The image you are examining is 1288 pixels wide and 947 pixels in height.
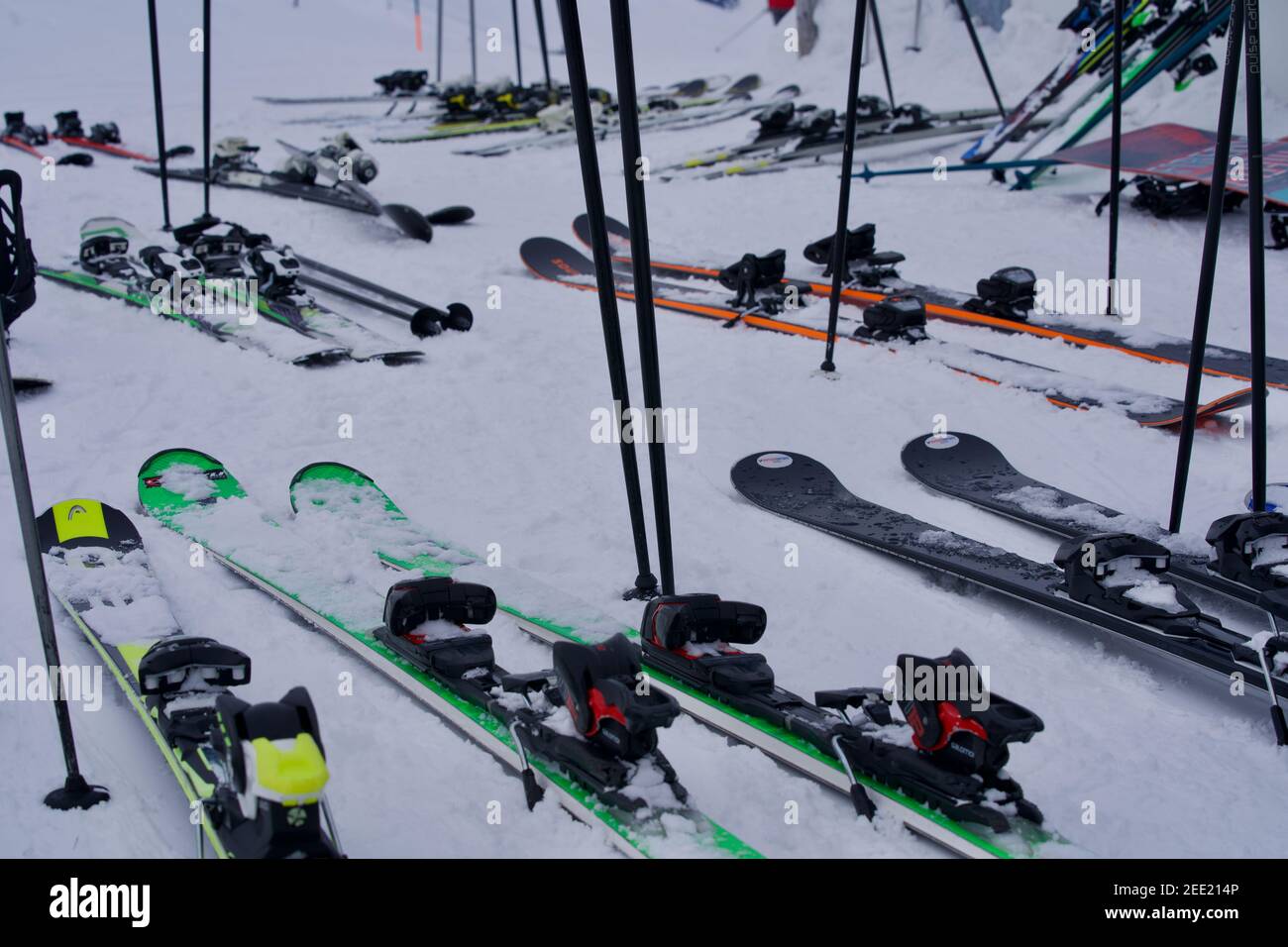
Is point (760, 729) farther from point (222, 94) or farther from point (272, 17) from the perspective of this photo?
point (272, 17)

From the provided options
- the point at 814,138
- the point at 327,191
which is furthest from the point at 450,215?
the point at 814,138

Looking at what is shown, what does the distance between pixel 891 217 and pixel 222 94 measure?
1227 cm

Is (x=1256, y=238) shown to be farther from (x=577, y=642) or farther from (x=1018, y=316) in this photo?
(x=1018, y=316)

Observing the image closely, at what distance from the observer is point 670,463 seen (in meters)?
5.50

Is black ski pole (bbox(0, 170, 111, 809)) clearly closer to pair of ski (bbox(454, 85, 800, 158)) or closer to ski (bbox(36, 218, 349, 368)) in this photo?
ski (bbox(36, 218, 349, 368))

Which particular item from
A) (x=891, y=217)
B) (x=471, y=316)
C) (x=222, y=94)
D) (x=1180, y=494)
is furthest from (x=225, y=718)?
(x=222, y=94)

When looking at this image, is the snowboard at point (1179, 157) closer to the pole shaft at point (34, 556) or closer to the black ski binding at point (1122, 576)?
the black ski binding at point (1122, 576)

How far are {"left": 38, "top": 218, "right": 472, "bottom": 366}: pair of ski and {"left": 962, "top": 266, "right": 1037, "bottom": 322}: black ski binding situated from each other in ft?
10.8

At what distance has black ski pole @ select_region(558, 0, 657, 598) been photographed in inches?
138

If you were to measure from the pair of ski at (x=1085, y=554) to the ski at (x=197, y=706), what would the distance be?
2500mm

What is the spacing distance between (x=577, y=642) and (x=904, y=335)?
3926 mm

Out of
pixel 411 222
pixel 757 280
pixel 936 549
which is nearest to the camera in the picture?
pixel 936 549

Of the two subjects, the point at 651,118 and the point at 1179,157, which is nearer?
the point at 1179,157
